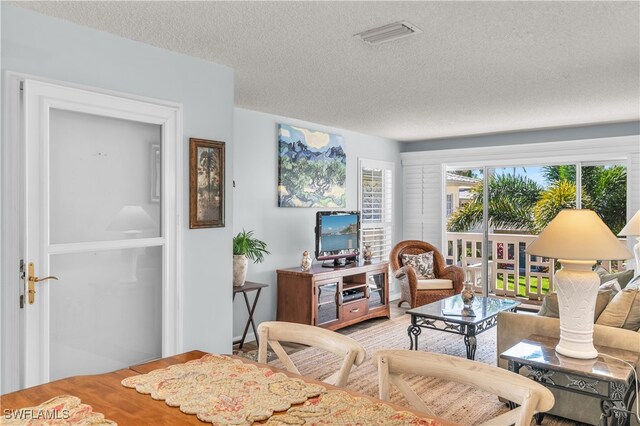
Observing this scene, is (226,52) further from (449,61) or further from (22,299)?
(22,299)

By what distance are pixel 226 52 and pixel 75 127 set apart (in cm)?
109

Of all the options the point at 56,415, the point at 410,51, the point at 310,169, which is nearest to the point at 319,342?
the point at 56,415

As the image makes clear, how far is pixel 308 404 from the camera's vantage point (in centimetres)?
138

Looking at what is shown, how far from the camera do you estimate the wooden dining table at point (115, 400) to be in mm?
1294

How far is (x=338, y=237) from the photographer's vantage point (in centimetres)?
579

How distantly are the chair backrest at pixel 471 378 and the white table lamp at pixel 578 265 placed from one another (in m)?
1.51

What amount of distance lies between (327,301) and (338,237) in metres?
0.88

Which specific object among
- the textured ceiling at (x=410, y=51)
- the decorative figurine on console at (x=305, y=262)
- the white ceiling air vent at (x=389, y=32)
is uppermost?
the textured ceiling at (x=410, y=51)

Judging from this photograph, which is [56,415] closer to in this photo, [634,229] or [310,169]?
[310,169]

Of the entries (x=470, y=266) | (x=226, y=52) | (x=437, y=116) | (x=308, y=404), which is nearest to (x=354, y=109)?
(x=437, y=116)

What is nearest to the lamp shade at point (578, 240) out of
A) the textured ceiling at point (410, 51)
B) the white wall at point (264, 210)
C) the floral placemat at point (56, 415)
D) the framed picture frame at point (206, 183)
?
the textured ceiling at point (410, 51)

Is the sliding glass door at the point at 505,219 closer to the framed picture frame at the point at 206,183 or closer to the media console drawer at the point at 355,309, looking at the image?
the media console drawer at the point at 355,309

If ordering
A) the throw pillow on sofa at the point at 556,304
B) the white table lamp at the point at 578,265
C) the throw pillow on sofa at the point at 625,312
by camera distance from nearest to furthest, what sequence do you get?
the white table lamp at the point at 578,265 → the throw pillow on sofa at the point at 625,312 → the throw pillow on sofa at the point at 556,304

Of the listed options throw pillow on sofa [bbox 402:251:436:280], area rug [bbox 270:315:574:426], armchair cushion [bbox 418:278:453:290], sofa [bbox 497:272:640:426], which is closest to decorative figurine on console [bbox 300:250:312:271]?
area rug [bbox 270:315:574:426]
